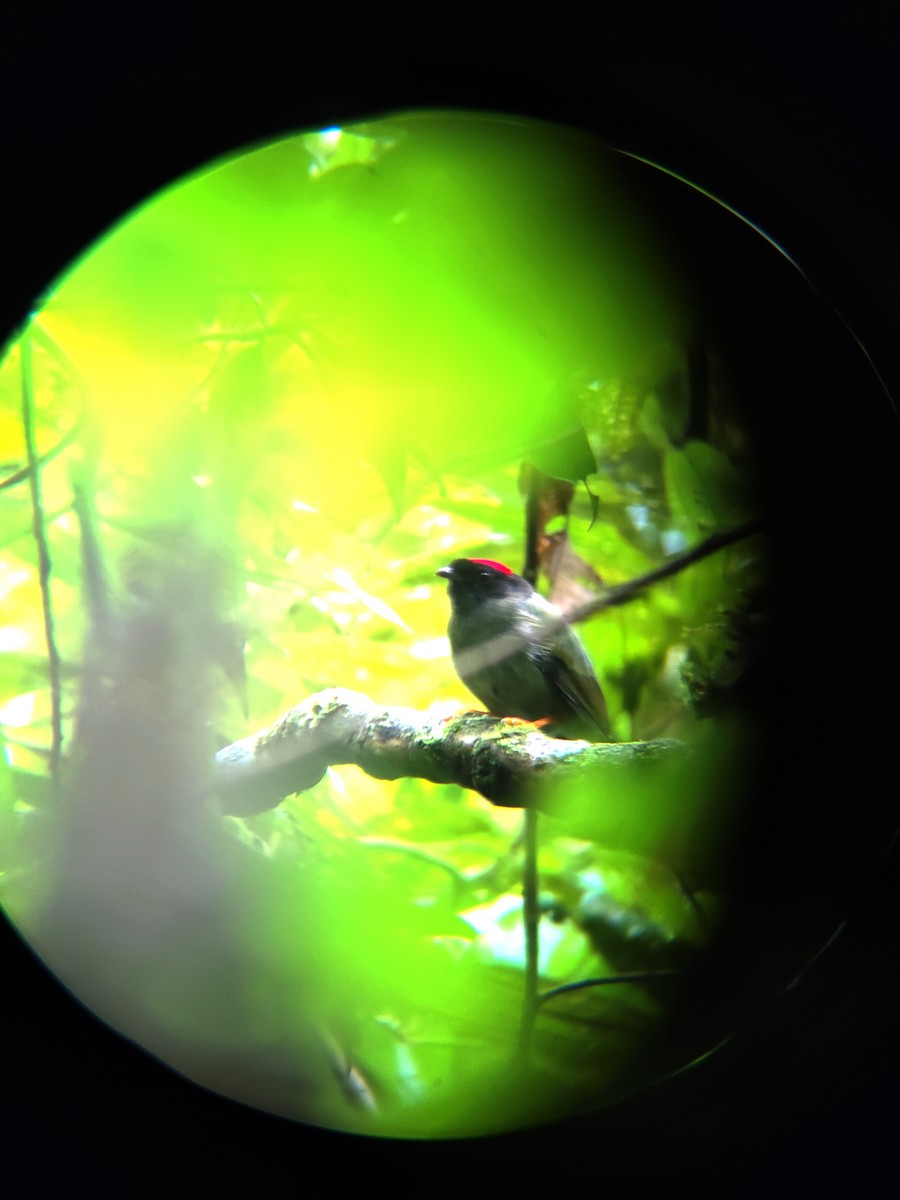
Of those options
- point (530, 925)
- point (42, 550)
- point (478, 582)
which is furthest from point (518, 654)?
point (42, 550)

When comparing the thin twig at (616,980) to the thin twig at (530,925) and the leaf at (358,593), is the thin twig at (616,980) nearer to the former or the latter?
the thin twig at (530,925)

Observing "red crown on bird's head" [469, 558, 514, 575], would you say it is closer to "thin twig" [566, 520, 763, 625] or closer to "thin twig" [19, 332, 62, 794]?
"thin twig" [566, 520, 763, 625]

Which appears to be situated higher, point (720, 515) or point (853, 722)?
point (720, 515)

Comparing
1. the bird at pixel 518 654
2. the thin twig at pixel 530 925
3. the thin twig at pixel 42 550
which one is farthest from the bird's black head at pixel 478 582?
the thin twig at pixel 42 550

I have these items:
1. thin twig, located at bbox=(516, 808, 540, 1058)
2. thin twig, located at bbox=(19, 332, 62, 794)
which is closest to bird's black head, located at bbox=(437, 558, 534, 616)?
thin twig, located at bbox=(516, 808, 540, 1058)

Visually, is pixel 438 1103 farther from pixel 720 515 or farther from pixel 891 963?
pixel 720 515

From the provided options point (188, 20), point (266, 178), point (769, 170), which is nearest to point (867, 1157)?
point (769, 170)

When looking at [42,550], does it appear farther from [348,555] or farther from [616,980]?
[616,980]
